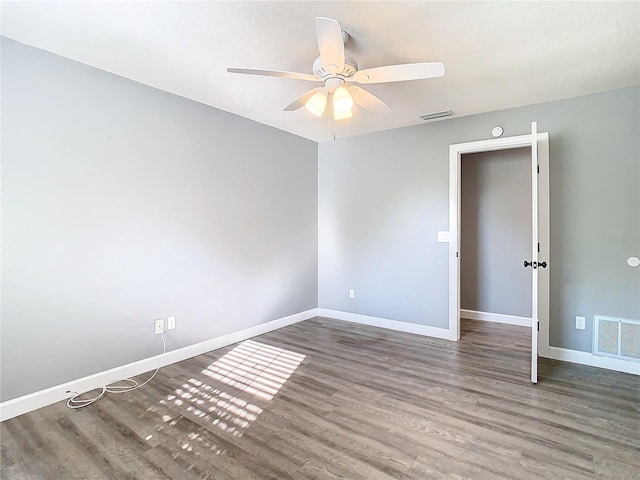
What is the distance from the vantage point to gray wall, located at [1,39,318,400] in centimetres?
228

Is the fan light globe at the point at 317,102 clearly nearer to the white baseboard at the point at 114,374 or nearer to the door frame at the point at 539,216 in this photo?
the door frame at the point at 539,216

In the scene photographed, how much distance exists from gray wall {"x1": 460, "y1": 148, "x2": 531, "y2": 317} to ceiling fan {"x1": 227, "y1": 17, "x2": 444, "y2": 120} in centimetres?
281

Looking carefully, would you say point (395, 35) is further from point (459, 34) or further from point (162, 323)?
point (162, 323)

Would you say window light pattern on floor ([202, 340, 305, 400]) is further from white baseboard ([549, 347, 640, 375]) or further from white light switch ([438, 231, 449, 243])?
white baseboard ([549, 347, 640, 375])

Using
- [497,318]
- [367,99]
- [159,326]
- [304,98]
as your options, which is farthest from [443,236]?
[159,326]

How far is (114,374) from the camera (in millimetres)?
2719

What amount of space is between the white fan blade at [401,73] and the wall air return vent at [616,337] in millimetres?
2738

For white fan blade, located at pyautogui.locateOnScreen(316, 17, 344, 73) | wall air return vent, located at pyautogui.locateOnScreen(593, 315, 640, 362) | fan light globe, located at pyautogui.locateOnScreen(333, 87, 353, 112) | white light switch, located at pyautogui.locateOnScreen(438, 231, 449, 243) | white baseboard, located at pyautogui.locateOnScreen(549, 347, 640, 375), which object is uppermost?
white fan blade, located at pyautogui.locateOnScreen(316, 17, 344, 73)

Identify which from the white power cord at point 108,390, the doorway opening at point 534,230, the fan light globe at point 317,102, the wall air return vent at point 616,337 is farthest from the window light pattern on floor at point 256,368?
the wall air return vent at point 616,337

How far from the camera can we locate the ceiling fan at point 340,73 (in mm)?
1740

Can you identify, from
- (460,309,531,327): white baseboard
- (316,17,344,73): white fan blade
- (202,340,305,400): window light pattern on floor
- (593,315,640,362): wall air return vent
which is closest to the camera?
(316,17,344,73): white fan blade

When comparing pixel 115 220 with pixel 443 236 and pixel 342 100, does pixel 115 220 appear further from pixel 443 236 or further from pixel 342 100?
pixel 443 236

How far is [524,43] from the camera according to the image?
2.23 metres

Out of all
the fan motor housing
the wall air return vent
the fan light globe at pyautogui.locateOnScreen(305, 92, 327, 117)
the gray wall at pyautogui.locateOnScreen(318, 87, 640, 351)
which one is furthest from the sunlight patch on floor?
the wall air return vent
